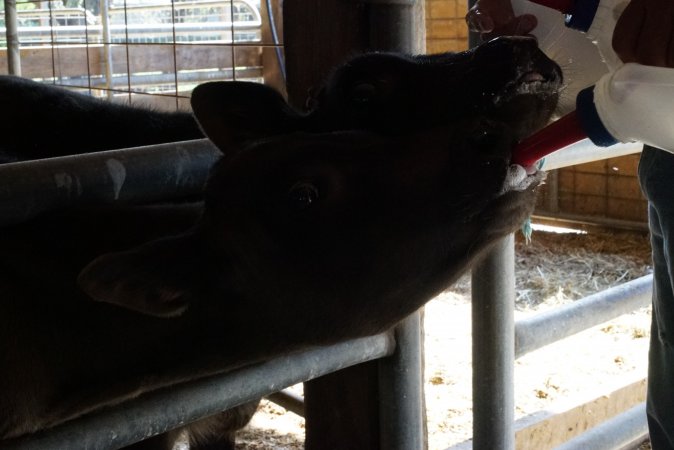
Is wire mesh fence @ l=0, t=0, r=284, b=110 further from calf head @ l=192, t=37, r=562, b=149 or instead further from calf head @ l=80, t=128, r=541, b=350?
calf head @ l=80, t=128, r=541, b=350

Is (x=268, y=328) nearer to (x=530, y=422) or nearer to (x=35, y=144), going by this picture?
(x=35, y=144)

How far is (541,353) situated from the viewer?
14.8 feet

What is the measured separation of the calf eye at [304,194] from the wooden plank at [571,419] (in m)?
1.84

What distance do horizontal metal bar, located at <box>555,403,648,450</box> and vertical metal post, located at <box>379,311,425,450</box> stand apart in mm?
949

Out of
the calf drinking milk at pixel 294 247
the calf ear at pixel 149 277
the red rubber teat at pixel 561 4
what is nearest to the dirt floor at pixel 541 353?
the calf drinking milk at pixel 294 247

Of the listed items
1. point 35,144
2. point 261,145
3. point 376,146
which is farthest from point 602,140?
point 35,144

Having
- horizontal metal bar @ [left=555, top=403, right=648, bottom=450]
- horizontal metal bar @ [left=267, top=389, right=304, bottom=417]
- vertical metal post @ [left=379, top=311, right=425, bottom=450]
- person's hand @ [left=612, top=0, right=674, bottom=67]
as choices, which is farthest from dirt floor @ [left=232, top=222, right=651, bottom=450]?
person's hand @ [left=612, top=0, right=674, bottom=67]

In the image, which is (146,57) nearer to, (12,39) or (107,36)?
(107,36)

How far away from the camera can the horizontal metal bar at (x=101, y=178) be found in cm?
140

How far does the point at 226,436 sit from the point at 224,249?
1067 mm

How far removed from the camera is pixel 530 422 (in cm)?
324

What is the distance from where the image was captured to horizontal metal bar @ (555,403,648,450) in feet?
9.07

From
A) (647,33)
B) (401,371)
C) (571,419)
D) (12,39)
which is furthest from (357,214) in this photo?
(12,39)

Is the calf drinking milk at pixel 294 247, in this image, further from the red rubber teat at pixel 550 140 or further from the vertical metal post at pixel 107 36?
the vertical metal post at pixel 107 36
